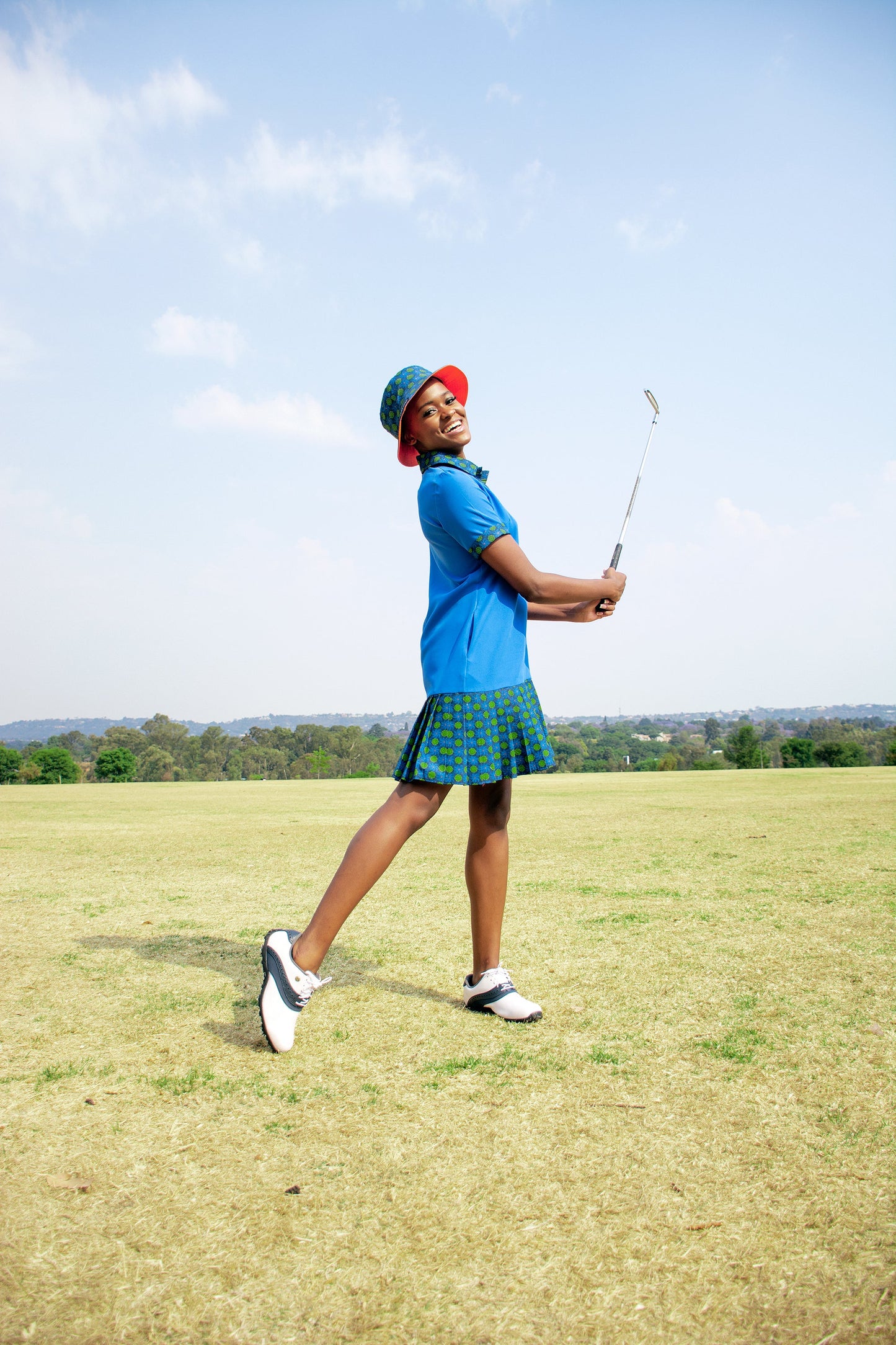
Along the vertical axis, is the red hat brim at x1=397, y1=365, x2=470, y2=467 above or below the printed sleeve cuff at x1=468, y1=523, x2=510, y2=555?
above

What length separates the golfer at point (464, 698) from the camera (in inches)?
99.3

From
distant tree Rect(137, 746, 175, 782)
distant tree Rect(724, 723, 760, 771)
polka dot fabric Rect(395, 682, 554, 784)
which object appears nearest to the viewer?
polka dot fabric Rect(395, 682, 554, 784)

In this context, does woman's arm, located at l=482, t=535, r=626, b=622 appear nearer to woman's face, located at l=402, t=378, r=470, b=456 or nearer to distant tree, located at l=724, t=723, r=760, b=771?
woman's face, located at l=402, t=378, r=470, b=456

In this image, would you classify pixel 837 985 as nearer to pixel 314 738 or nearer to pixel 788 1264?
pixel 788 1264

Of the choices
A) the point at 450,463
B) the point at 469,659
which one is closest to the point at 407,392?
the point at 450,463

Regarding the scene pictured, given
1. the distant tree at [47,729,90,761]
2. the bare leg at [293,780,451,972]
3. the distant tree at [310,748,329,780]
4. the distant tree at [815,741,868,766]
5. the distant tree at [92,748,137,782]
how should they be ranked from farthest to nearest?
1. the distant tree at [47,729,90,761]
2. the distant tree at [310,748,329,780]
3. the distant tree at [815,741,868,766]
4. the distant tree at [92,748,137,782]
5. the bare leg at [293,780,451,972]

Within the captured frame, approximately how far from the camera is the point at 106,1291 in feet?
4.26

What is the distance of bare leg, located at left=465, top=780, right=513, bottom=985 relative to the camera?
275cm

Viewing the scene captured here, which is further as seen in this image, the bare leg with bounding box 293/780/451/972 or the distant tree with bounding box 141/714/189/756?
the distant tree with bounding box 141/714/189/756

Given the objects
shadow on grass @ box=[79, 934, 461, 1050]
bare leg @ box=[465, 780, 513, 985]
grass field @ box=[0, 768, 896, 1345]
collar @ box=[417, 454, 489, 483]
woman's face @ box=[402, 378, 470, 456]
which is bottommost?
shadow on grass @ box=[79, 934, 461, 1050]

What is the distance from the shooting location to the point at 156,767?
86.6 meters

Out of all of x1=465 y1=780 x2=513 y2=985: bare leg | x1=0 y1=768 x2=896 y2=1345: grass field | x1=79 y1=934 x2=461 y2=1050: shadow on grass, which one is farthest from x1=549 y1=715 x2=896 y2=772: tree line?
x1=465 y1=780 x2=513 y2=985: bare leg

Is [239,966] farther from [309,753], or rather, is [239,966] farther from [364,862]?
[309,753]

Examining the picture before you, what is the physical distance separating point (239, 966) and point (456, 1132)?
69.3 inches
